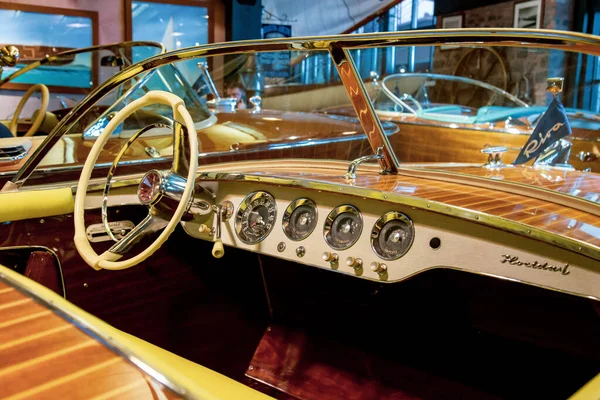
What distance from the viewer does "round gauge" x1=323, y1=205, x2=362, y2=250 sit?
1.64 metres

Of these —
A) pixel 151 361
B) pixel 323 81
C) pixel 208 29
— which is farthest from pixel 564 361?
pixel 208 29

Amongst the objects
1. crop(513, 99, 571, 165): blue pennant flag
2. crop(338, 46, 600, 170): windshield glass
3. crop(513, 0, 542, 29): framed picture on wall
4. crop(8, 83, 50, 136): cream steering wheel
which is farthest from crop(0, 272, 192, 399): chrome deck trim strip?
crop(513, 0, 542, 29): framed picture on wall

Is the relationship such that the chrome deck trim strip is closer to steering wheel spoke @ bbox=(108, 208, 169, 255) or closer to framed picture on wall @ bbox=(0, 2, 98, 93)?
steering wheel spoke @ bbox=(108, 208, 169, 255)

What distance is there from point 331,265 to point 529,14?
6.81 metres

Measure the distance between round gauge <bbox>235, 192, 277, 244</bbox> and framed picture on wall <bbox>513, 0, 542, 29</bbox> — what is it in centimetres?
639

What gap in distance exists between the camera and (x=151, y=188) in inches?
62.5

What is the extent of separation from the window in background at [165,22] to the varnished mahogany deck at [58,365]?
6.05 m

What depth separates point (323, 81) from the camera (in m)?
5.75

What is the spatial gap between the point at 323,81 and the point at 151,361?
5221 millimetres

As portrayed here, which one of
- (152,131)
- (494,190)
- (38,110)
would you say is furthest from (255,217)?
(38,110)

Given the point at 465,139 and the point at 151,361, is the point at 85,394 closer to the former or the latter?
the point at 151,361

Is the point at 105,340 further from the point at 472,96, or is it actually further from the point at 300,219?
the point at 472,96

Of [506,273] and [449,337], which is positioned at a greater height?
[506,273]

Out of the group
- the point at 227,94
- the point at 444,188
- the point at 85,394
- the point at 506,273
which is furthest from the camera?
the point at 227,94
